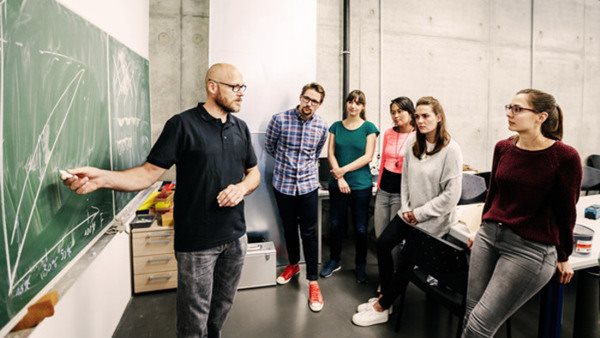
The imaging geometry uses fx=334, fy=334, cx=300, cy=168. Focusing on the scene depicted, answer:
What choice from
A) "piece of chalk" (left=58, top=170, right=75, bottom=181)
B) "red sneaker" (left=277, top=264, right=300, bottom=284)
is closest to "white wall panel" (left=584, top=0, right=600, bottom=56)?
"red sneaker" (left=277, top=264, right=300, bottom=284)

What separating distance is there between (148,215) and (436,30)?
4.24 meters

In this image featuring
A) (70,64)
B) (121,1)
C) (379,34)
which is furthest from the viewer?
(379,34)

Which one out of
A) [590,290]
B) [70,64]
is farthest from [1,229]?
[590,290]

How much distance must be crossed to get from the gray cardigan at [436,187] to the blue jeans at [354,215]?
732 mm

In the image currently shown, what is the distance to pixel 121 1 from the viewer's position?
229 cm

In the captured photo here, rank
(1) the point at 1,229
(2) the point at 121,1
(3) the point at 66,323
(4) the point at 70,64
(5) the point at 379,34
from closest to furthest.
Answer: (1) the point at 1,229, (4) the point at 70,64, (3) the point at 66,323, (2) the point at 121,1, (5) the point at 379,34

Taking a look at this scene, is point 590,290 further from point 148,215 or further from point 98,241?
point 148,215

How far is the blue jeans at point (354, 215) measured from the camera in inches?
119

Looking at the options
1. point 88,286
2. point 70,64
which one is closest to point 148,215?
point 88,286

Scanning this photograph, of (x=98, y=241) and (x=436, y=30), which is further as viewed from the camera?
(x=436, y=30)

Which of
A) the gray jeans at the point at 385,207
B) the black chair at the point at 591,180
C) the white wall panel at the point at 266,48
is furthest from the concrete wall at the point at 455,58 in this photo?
the gray jeans at the point at 385,207

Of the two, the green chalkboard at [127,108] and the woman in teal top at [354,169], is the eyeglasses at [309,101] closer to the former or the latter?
the woman in teal top at [354,169]

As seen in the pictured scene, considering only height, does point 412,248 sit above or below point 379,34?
below

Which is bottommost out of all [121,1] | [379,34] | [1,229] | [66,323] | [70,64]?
[66,323]
